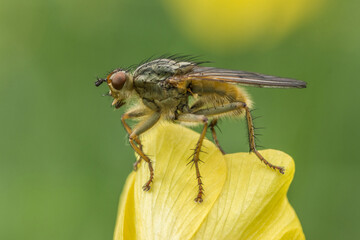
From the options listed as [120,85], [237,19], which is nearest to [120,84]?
[120,85]

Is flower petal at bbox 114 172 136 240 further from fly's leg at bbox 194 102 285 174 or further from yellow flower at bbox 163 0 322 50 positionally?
yellow flower at bbox 163 0 322 50

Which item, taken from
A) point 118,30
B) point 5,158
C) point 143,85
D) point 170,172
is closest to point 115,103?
point 143,85

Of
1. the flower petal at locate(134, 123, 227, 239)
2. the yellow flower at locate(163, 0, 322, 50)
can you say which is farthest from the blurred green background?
the flower petal at locate(134, 123, 227, 239)

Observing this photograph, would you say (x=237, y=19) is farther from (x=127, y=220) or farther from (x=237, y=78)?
(x=127, y=220)

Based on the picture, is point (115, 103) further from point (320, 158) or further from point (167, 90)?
point (320, 158)

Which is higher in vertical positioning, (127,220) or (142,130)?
(142,130)

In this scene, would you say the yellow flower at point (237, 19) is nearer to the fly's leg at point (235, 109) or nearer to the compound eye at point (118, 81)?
the fly's leg at point (235, 109)
